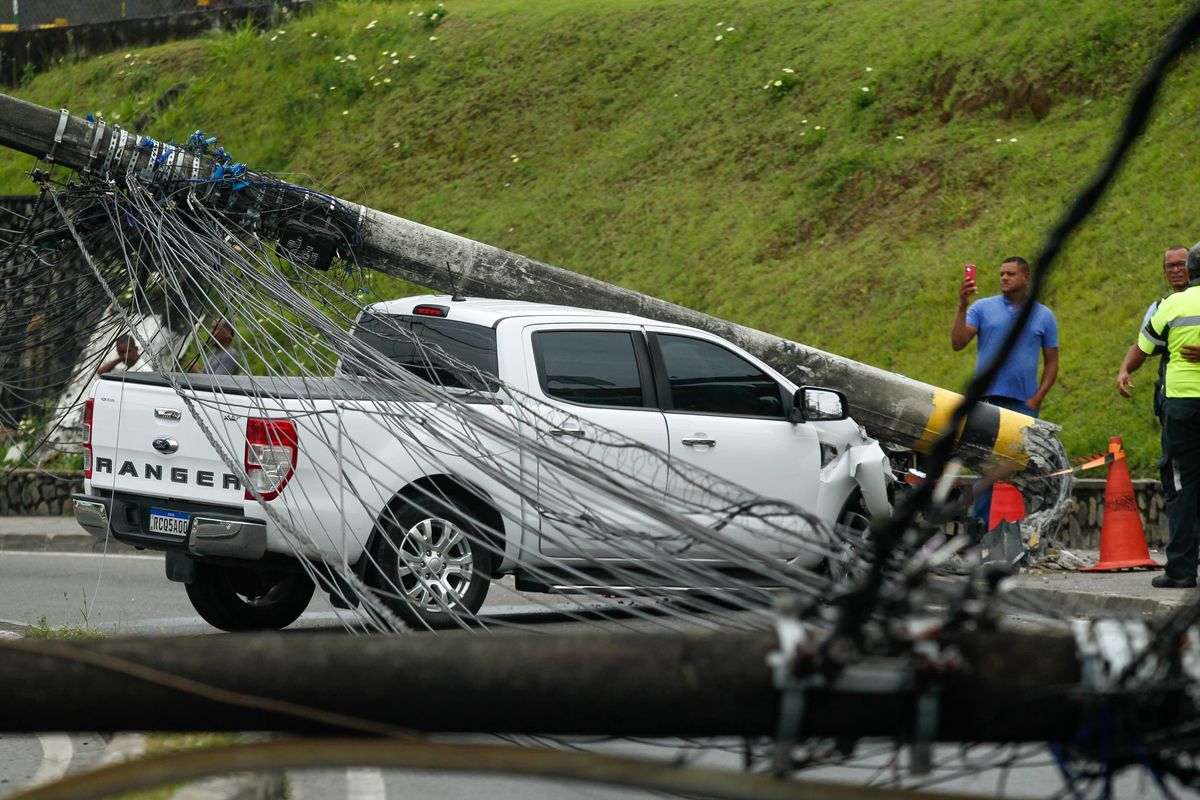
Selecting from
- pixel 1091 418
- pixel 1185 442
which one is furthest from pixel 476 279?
pixel 1091 418

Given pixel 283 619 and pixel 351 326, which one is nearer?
pixel 351 326

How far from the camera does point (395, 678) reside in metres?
2.03

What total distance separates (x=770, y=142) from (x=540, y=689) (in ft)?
56.5

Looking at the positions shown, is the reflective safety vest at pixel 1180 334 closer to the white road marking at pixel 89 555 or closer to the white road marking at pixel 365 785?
the white road marking at pixel 365 785

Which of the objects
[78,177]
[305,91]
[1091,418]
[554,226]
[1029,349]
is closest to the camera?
[78,177]

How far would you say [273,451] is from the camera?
7.07 metres

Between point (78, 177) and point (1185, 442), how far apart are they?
22.3ft

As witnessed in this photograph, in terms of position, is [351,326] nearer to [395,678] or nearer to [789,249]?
[395,678]

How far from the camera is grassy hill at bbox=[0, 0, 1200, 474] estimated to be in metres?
14.3

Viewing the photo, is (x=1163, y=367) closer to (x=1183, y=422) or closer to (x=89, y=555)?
(x=1183, y=422)

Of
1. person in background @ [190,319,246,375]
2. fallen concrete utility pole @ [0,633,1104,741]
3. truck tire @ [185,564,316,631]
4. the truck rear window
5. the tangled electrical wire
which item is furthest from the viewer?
truck tire @ [185,564,316,631]

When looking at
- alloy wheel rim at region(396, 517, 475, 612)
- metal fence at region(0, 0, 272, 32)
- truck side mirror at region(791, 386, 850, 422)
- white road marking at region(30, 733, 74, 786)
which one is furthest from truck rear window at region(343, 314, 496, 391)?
metal fence at region(0, 0, 272, 32)

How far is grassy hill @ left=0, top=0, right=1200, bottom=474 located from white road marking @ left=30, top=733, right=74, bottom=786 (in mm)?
8819

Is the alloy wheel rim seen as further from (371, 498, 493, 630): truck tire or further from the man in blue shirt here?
the man in blue shirt
